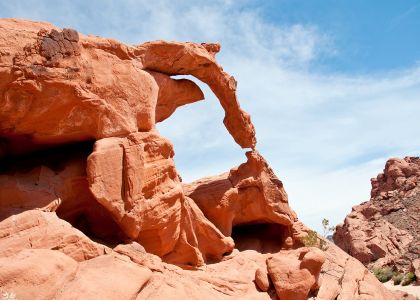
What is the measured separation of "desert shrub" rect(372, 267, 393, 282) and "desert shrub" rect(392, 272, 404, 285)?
39 centimetres

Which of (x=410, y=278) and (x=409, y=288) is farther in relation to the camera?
(x=410, y=278)

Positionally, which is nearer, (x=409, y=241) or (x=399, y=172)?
(x=409, y=241)

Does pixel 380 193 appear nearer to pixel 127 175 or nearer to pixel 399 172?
pixel 399 172

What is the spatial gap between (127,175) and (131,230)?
141cm

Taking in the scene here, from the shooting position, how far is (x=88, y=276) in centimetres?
869

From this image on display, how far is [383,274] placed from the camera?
3556 centimetres

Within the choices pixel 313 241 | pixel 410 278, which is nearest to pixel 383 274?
pixel 410 278

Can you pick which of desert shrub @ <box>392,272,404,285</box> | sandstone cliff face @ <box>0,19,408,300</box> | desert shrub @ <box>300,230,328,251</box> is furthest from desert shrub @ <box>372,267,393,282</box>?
sandstone cliff face @ <box>0,19,408,300</box>

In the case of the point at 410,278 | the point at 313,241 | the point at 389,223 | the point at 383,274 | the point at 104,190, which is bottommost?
the point at 410,278

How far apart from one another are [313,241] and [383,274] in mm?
19937

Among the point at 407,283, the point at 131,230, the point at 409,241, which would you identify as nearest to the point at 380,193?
the point at 409,241

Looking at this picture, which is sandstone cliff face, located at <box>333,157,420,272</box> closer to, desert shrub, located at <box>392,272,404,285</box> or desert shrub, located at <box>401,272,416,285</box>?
desert shrub, located at <box>401,272,416,285</box>

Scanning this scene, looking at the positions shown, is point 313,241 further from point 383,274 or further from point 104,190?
point 383,274

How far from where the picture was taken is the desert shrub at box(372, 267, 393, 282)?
1384 inches
